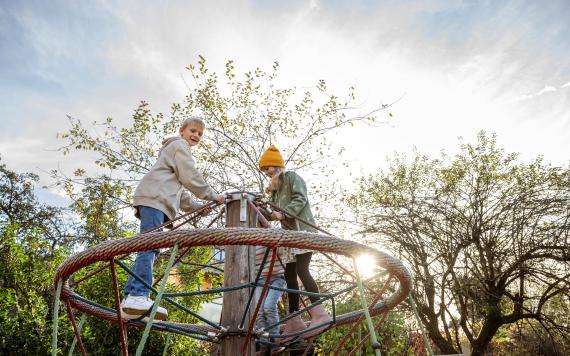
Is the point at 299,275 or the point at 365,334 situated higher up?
the point at 299,275

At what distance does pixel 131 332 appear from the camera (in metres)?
4.48

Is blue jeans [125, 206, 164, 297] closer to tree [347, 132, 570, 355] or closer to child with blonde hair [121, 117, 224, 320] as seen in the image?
child with blonde hair [121, 117, 224, 320]

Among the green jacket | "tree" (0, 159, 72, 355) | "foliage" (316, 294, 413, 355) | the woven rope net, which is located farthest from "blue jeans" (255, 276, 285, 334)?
"tree" (0, 159, 72, 355)

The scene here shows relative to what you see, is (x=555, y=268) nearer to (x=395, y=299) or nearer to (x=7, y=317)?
(x=395, y=299)

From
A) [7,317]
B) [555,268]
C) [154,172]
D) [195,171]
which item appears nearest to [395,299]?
[195,171]

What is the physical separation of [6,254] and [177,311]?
95.4 inches

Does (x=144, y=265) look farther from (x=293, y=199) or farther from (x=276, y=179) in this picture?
(x=276, y=179)

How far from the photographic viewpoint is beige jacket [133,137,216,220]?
2033 millimetres

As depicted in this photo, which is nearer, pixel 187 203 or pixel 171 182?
pixel 171 182

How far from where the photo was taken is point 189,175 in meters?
2.13

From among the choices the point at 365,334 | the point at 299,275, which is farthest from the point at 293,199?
the point at 365,334

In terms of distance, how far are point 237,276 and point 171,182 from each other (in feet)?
2.21

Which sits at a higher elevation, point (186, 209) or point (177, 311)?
point (186, 209)

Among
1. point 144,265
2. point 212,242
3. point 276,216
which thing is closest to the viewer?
point 212,242
